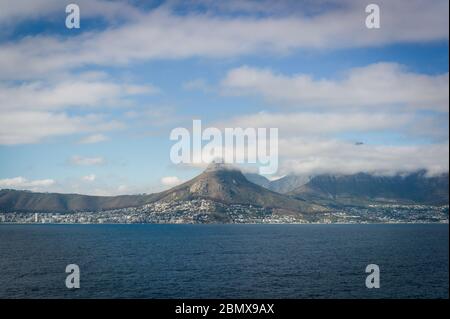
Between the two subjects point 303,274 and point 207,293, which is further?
point 303,274
